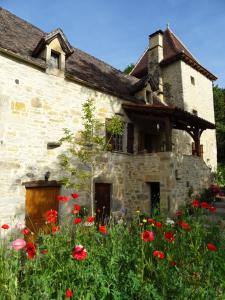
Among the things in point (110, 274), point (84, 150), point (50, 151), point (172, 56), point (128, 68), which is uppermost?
point (128, 68)

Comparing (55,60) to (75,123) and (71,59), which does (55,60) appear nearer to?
(71,59)

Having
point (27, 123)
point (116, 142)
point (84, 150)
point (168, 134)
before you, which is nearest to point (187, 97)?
point (168, 134)

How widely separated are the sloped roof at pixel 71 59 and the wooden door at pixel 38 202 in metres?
3.97

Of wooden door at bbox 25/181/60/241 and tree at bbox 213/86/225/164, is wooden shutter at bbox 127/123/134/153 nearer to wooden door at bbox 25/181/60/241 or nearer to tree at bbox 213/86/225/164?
wooden door at bbox 25/181/60/241

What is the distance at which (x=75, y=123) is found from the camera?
9148mm

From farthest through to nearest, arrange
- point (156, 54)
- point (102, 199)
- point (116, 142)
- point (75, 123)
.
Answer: point (156, 54) → point (116, 142) → point (102, 199) → point (75, 123)

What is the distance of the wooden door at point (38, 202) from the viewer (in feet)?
24.7

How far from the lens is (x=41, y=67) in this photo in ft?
27.4

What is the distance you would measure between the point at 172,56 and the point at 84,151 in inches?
431

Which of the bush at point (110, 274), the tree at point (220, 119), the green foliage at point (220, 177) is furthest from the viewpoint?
the tree at point (220, 119)

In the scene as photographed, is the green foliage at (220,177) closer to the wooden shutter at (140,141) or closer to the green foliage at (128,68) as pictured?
the wooden shutter at (140,141)

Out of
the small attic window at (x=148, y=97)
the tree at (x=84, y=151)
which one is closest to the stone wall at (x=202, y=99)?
the small attic window at (x=148, y=97)

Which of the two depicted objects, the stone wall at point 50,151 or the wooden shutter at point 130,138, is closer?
the stone wall at point 50,151

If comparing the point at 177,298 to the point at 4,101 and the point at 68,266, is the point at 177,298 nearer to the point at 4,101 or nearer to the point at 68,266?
the point at 68,266
